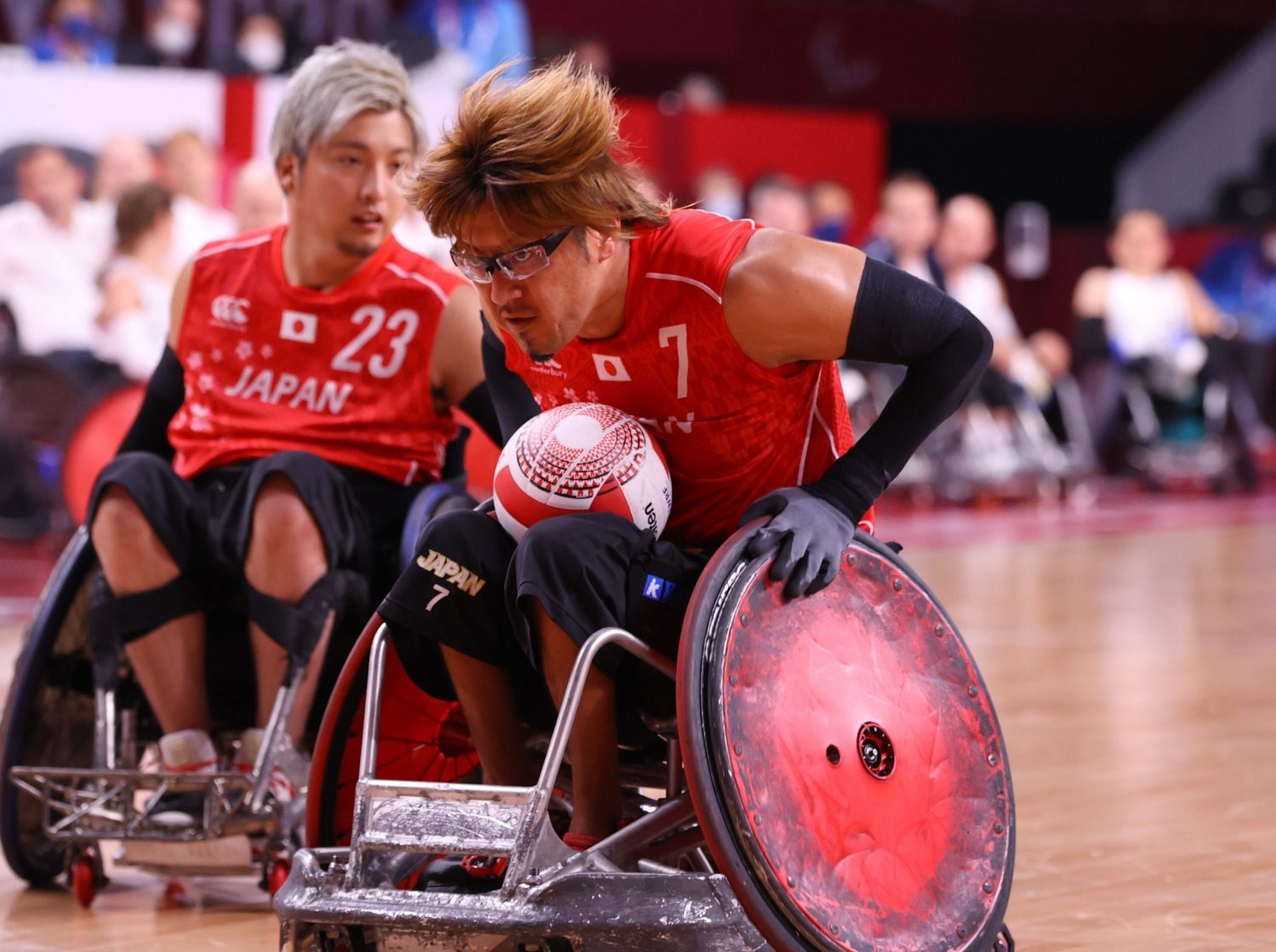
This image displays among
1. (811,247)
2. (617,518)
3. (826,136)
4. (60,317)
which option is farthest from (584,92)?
(826,136)

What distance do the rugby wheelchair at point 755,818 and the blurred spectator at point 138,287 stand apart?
16.6ft

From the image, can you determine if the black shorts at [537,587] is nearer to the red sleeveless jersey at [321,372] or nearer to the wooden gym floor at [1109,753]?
the wooden gym floor at [1109,753]

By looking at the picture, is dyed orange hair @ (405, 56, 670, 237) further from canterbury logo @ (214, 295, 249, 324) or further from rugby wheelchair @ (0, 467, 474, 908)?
canterbury logo @ (214, 295, 249, 324)

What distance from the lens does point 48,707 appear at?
3.16m

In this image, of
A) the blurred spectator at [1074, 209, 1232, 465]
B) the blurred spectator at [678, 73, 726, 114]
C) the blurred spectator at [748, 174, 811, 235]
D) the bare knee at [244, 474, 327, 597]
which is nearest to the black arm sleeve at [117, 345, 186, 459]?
the bare knee at [244, 474, 327, 597]

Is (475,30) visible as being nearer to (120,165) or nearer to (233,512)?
(120,165)

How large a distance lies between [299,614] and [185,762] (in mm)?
302

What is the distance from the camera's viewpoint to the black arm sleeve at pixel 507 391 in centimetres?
280

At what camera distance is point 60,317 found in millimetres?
8328

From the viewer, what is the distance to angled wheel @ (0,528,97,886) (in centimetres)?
306

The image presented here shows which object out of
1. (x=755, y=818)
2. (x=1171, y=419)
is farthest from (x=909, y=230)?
(x=755, y=818)

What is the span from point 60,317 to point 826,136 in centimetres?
616

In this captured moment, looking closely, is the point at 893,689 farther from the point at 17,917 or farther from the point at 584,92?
the point at 17,917

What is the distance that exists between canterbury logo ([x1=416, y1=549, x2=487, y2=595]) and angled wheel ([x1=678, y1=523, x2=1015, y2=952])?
321 mm
